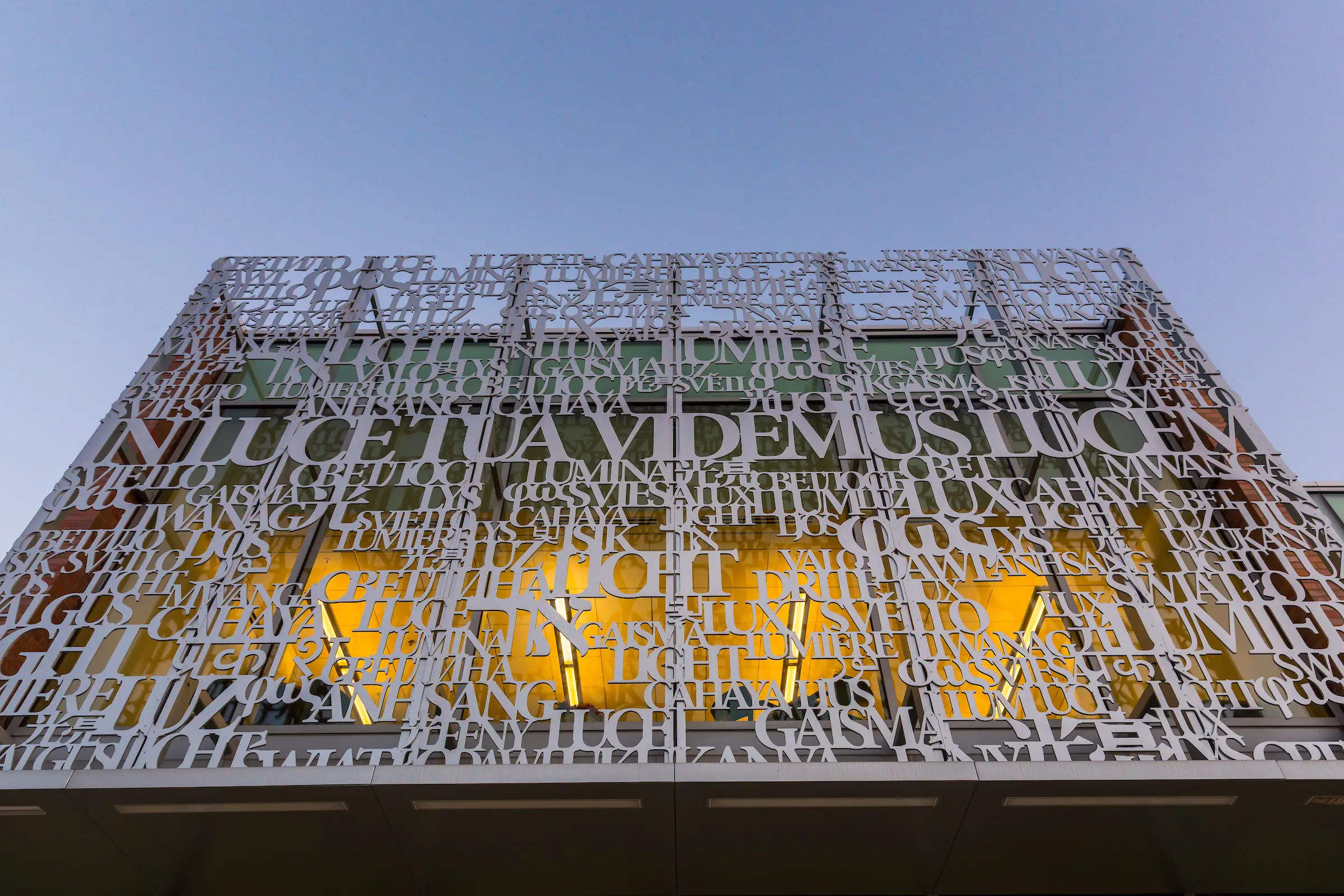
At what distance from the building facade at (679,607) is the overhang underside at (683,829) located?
0.03m

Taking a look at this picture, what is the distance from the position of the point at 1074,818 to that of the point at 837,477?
10.7 ft

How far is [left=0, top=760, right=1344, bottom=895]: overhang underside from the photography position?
577cm

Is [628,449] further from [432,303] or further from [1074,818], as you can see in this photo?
[1074,818]

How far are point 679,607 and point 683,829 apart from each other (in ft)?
5.38

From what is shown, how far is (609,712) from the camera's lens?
6.34 m

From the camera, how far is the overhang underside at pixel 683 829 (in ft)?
18.9

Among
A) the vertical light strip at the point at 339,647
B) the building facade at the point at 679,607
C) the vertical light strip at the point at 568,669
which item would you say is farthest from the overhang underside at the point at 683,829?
the vertical light strip at the point at 568,669

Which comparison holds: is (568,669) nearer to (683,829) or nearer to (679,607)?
(679,607)

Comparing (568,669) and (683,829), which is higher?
(568,669)

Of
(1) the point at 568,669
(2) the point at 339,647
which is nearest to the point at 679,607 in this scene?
(1) the point at 568,669

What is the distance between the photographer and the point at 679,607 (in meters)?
6.90

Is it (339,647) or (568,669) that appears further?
(568,669)

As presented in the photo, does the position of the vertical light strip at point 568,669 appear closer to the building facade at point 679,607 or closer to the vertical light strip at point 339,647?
the building facade at point 679,607

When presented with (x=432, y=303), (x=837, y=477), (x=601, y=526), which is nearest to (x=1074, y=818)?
(x=837, y=477)
